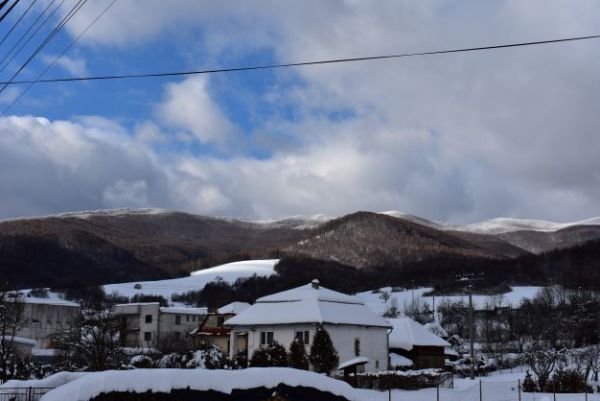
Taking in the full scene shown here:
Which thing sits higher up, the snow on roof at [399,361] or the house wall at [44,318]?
the house wall at [44,318]

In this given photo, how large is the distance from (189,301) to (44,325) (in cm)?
6315

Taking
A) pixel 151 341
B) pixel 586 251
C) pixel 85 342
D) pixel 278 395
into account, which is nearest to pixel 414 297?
pixel 586 251

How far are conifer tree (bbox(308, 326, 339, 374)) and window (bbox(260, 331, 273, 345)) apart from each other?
477 centimetres

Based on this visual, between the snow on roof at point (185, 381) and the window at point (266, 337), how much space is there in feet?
85.8

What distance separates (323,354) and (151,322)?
58.1 meters

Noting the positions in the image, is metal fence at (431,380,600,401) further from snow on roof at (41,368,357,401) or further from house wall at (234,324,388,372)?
snow on roof at (41,368,357,401)

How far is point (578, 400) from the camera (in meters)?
30.5

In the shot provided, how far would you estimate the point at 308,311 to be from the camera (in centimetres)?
4616

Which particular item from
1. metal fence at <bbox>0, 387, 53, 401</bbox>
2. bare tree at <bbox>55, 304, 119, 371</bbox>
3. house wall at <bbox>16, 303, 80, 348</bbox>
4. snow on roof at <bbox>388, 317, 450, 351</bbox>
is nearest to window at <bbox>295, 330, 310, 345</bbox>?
bare tree at <bbox>55, 304, 119, 371</bbox>

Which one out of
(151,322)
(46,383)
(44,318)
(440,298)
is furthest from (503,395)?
(440,298)

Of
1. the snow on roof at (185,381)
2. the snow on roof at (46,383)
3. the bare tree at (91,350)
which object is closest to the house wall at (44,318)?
the bare tree at (91,350)

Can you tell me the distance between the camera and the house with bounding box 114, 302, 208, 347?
9406 centimetres

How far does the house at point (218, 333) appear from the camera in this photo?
60691mm

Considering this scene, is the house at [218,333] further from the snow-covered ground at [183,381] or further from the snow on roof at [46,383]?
the snow-covered ground at [183,381]
